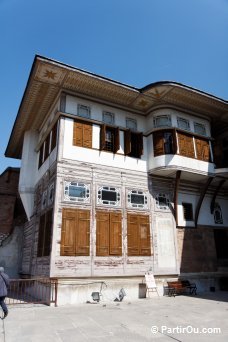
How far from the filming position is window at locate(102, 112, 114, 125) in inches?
541

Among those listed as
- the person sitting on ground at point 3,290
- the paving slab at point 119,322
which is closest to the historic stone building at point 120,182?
the paving slab at point 119,322

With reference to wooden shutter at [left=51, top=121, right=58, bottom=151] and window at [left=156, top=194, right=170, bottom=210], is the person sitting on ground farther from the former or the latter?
window at [left=156, top=194, right=170, bottom=210]

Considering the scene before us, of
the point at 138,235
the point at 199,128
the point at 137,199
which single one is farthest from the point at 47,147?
the point at 199,128

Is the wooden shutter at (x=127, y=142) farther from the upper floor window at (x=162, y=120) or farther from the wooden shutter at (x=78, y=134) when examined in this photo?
the wooden shutter at (x=78, y=134)

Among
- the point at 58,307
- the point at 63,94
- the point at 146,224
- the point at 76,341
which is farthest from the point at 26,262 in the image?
the point at 76,341

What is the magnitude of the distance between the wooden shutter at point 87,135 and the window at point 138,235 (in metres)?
3.76

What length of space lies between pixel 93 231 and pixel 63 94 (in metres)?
6.46

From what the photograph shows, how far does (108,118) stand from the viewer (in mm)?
13867

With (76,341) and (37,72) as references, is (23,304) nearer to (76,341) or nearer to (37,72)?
(76,341)

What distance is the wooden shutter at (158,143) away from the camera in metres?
13.6

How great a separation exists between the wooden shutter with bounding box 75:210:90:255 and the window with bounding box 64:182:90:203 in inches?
22.1

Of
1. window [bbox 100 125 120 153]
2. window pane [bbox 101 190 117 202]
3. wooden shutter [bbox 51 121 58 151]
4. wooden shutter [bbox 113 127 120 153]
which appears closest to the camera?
window pane [bbox 101 190 117 202]

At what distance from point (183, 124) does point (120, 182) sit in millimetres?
4835

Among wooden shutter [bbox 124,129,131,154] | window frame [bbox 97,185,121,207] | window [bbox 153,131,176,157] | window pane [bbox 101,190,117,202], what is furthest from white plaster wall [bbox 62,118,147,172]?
window pane [bbox 101,190,117,202]
